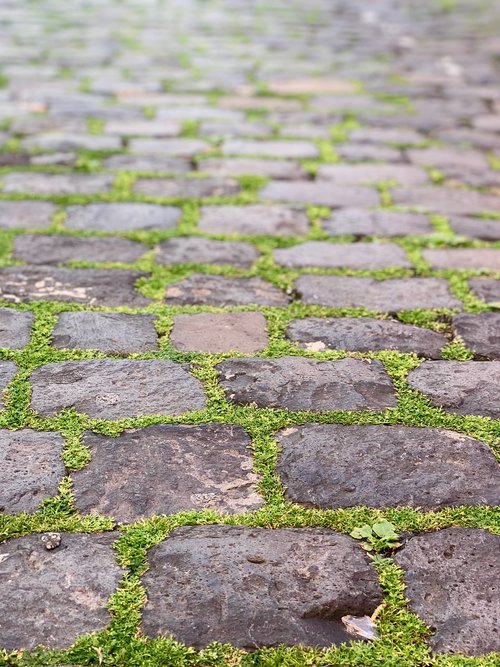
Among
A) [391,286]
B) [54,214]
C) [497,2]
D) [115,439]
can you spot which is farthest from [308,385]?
[497,2]

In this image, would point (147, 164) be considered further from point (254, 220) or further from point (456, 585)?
point (456, 585)

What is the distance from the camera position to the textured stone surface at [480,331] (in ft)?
8.52

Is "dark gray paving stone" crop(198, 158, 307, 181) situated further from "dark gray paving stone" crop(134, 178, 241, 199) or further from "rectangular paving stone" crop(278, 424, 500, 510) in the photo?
"rectangular paving stone" crop(278, 424, 500, 510)

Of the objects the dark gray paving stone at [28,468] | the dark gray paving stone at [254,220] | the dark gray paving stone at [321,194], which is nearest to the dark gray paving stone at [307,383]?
the dark gray paving stone at [28,468]

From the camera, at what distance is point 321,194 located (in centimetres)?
395

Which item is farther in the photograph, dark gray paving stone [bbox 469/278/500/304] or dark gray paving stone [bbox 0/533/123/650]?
dark gray paving stone [bbox 469/278/500/304]

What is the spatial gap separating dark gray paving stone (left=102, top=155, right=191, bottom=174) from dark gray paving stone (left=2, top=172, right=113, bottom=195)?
185mm

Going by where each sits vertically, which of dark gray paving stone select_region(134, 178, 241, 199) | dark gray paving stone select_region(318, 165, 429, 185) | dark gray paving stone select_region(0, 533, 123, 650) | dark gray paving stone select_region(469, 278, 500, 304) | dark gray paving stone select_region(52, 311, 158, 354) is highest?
dark gray paving stone select_region(134, 178, 241, 199)

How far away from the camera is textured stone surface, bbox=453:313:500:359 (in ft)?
8.52

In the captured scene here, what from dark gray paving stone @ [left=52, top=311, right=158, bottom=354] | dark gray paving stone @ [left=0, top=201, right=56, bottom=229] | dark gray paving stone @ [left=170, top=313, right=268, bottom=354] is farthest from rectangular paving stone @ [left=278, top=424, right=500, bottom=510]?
dark gray paving stone @ [left=0, top=201, right=56, bottom=229]

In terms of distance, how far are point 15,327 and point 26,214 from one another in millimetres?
1092

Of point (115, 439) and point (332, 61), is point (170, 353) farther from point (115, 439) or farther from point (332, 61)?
point (332, 61)

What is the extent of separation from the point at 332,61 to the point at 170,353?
5.07 m

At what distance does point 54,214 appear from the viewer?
3592 millimetres
